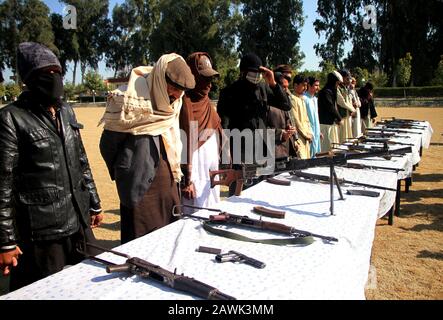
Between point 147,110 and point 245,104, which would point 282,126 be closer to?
point 245,104

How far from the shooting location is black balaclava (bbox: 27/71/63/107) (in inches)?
83.9

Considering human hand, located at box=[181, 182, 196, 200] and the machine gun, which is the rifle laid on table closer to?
the machine gun

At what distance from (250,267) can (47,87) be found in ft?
4.80

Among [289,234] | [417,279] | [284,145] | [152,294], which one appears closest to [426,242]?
[417,279]

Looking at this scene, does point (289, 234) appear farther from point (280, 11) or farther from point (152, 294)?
point (280, 11)

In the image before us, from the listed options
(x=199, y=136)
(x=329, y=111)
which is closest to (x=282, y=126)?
(x=199, y=136)

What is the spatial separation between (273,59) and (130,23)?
896 inches

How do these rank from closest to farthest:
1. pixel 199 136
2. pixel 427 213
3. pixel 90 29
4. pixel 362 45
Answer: pixel 199 136
pixel 427 213
pixel 362 45
pixel 90 29

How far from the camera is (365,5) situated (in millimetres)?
42156

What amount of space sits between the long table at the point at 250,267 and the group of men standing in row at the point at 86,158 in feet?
1.36

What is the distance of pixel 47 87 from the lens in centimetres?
215

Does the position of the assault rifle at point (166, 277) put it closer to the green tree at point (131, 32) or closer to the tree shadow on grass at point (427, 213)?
the tree shadow on grass at point (427, 213)

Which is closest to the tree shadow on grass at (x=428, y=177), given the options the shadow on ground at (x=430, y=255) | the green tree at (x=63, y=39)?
the shadow on ground at (x=430, y=255)

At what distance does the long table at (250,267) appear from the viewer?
1.52 m
